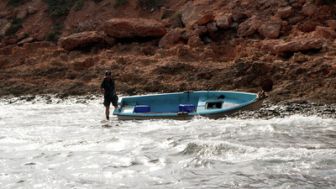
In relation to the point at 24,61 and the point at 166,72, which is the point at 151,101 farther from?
the point at 24,61

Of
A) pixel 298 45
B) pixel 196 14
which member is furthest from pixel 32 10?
pixel 298 45

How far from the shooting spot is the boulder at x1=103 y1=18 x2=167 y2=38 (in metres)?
24.8

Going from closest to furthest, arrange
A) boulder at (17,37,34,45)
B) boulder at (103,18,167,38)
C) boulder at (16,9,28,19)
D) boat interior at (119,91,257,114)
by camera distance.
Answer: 1. boat interior at (119,91,257,114)
2. boulder at (103,18,167,38)
3. boulder at (17,37,34,45)
4. boulder at (16,9,28,19)

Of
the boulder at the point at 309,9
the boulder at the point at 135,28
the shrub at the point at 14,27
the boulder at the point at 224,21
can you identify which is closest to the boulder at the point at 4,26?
the shrub at the point at 14,27

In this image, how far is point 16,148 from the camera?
12.5 meters

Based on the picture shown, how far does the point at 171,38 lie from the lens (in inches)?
952

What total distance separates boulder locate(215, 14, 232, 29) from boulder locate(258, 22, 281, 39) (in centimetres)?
161

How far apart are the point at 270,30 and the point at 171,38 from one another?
4.51 m

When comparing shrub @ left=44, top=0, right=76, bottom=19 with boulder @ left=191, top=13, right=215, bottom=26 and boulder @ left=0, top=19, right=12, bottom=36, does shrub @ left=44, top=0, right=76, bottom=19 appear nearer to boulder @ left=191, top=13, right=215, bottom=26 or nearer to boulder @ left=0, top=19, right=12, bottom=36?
boulder @ left=0, top=19, right=12, bottom=36

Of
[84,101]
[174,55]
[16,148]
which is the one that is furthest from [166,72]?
[16,148]

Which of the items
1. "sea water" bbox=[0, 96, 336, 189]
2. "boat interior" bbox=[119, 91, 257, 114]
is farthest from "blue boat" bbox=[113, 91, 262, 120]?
"sea water" bbox=[0, 96, 336, 189]

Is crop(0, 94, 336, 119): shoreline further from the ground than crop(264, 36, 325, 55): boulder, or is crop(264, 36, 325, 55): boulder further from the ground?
crop(264, 36, 325, 55): boulder

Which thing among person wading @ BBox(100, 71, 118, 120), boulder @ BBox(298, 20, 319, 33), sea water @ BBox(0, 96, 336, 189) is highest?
boulder @ BBox(298, 20, 319, 33)

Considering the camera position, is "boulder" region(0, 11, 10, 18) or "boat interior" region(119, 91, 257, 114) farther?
"boulder" region(0, 11, 10, 18)
